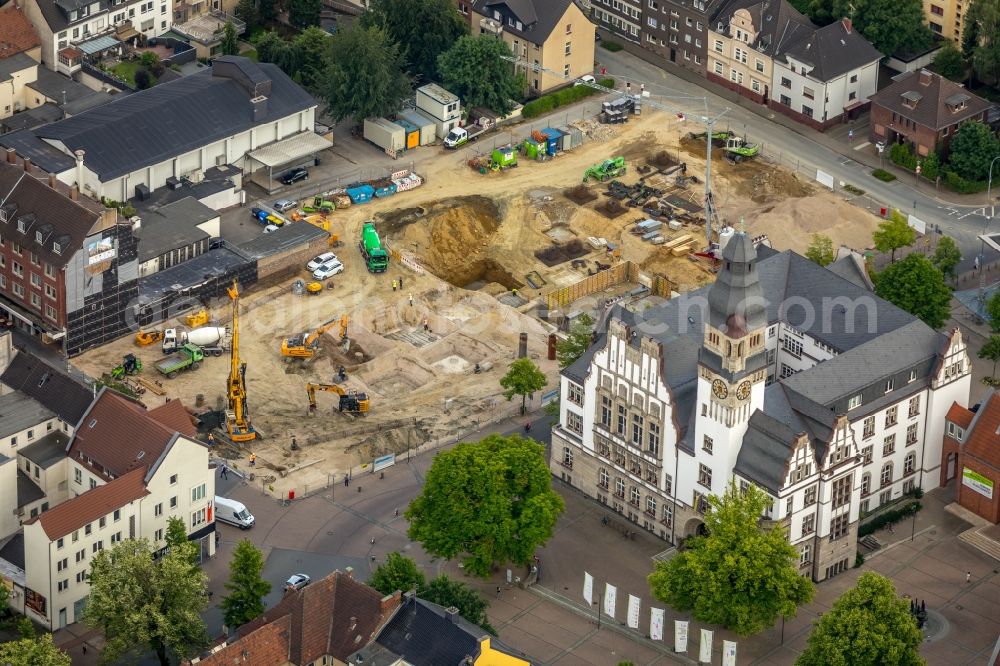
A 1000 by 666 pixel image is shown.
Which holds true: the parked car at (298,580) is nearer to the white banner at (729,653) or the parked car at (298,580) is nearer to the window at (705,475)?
the window at (705,475)

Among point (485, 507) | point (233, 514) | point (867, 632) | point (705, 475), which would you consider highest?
point (705, 475)

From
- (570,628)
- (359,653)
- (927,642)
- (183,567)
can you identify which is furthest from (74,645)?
(927,642)

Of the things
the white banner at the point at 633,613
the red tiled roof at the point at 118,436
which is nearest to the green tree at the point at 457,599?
the white banner at the point at 633,613

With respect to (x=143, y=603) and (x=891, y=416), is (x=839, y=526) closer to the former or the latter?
(x=891, y=416)

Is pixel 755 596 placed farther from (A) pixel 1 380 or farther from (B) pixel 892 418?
(A) pixel 1 380

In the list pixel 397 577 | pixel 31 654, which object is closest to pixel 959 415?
pixel 397 577

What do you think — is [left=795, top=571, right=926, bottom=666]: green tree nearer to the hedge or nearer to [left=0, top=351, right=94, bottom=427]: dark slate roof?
the hedge
